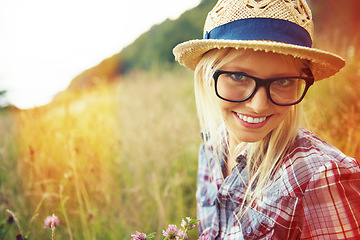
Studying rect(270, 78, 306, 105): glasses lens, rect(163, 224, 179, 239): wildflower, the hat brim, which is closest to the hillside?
the hat brim

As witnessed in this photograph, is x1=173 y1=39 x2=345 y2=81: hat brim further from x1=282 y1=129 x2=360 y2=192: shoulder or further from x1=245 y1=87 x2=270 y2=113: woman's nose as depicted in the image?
x1=282 y1=129 x2=360 y2=192: shoulder

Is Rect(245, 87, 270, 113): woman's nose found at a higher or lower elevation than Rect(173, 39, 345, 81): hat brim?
lower

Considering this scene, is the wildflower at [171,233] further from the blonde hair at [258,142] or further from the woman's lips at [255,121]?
the woman's lips at [255,121]

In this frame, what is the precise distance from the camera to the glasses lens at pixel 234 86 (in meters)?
1.07

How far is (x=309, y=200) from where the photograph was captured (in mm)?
953

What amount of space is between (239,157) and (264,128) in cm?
24

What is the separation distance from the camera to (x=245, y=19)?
99cm

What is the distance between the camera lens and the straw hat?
92cm

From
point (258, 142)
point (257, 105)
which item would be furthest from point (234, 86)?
point (258, 142)

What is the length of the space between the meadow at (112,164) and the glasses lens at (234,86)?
2.92ft

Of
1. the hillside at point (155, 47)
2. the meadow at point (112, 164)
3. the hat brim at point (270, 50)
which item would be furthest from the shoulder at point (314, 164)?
the hillside at point (155, 47)

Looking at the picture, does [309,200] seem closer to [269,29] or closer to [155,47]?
A: [269,29]

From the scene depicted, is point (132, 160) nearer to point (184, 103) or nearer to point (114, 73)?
point (184, 103)

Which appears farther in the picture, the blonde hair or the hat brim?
the blonde hair
